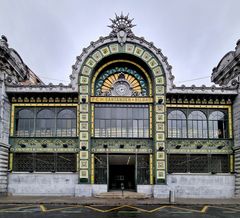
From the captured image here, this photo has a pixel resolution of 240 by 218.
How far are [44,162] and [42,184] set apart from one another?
228cm

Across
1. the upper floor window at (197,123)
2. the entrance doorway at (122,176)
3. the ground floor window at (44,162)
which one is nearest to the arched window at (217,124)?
the upper floor window at (197,123)

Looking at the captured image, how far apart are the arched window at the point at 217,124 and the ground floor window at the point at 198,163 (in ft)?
7.54

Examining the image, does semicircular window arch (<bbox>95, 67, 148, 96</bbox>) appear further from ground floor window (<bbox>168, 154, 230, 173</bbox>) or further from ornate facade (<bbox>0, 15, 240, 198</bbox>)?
ground floor window (<bbox>168, 154, 230, 173</bbox>)

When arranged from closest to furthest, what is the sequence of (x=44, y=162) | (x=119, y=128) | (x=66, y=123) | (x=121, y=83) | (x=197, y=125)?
(x=44, y=162) < (x=66, y=123) < (x=119, y=128) < (x=197, y=125) < (x=121, y=83)

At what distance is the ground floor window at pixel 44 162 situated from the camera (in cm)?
3419

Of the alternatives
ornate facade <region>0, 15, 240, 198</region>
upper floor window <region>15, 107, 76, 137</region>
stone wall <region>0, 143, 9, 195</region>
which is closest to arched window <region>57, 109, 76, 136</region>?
upper floor window <region>15, 107, 76, 137</region>

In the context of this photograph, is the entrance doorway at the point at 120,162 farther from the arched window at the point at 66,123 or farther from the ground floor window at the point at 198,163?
the arched window at the point at 66,123

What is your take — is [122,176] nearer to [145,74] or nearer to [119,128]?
[119,128]

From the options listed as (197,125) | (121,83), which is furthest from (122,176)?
(121,83)

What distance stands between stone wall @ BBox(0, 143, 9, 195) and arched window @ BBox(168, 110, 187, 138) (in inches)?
685

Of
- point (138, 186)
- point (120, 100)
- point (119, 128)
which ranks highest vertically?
point (120, 100)

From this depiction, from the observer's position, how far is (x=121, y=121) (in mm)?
35500

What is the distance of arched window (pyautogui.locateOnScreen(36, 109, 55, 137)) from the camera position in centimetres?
3494

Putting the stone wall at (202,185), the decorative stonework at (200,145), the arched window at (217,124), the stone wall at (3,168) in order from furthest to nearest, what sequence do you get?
the arched window at (217,124) → the decorative stonework at (200,145) → the stone wall at (202,185) → the stone wall at (3,168)
